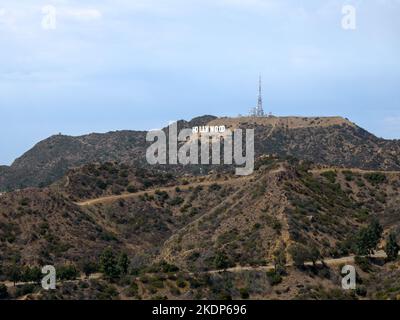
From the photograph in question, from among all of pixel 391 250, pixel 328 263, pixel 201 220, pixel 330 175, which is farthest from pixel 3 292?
pixel 330 175

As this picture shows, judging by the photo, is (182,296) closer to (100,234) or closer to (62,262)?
(62,262)

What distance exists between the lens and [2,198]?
4604 inches

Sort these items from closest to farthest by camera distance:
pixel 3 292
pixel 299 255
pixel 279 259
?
pixel 299 255 → pixel 3 292 → pixel 279 259

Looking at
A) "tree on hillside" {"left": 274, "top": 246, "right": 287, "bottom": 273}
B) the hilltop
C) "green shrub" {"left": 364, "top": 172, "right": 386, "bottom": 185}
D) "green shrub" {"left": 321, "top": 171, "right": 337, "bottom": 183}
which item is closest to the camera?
"tree on hillside" {"left": 274, "top": 246, "right": 287, "bottom": 273}

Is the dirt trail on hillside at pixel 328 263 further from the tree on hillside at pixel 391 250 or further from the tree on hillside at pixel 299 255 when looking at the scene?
the tree on hillside at pixel 391 250

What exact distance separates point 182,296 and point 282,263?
656 inches

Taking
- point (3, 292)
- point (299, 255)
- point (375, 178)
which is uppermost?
point (375, 178)

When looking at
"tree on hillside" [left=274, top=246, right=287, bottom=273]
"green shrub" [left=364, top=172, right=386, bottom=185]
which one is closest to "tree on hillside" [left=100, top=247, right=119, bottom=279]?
"tree on hillside" [left=274, top=246, right=287, bottom=273]

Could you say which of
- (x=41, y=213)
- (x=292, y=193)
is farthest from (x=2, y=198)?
(x=292, y=193)

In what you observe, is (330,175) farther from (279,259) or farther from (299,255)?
→ (299,255)

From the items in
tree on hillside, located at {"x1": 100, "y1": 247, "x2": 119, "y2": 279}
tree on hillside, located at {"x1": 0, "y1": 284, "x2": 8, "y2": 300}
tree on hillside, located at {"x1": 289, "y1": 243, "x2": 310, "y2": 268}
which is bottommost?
tree on hillside, located at {"x1": 0, "y1": 284, "x2": 8, "y2": 300}

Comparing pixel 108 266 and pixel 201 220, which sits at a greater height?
pixel 201 220

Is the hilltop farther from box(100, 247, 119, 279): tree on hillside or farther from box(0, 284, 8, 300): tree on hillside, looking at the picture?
box(0, 284, 8, 300): tree on hillside
